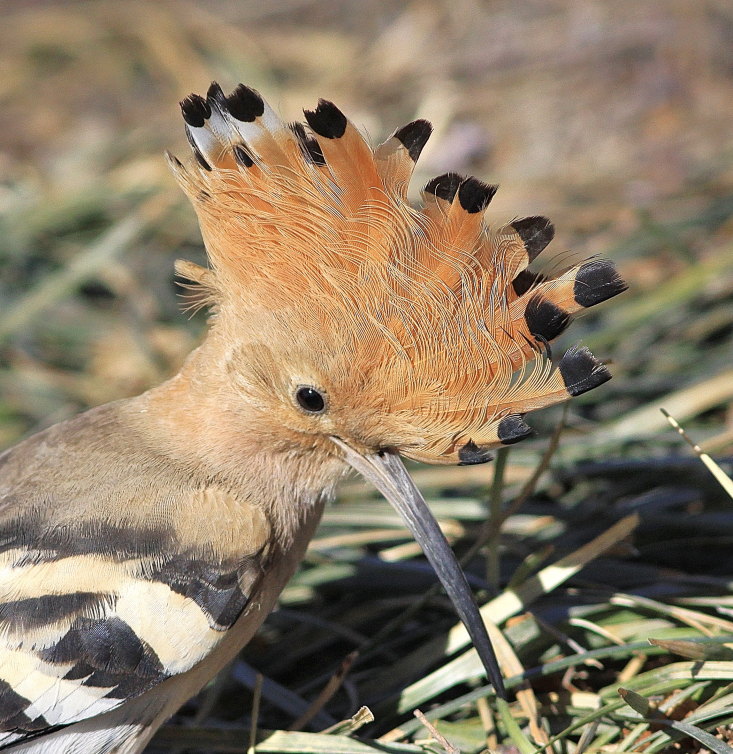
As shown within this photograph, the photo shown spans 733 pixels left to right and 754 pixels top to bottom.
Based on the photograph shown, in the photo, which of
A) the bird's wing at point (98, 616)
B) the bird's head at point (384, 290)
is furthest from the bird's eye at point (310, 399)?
the bird's wing at point (98, 616)

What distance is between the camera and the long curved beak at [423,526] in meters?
2.00

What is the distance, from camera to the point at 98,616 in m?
1.92

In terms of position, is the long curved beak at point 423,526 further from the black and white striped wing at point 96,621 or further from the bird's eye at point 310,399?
the black and white striped wing at point 96,621

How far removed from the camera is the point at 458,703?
217 centimetres

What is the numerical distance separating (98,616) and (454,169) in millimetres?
3072

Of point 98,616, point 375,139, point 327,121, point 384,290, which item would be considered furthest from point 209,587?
point 375,139

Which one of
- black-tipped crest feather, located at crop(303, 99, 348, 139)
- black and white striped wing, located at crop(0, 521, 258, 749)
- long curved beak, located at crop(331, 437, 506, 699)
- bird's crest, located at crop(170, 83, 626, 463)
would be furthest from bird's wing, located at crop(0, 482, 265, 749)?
black-tipped crest feather, located at crop(303, 99, 348, 139)

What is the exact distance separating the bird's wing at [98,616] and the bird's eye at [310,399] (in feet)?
1.08

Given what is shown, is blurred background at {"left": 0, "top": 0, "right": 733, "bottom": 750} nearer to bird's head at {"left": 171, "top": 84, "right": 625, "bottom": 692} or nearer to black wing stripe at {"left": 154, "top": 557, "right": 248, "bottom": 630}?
black wing stripe at {"left": 154, "top": 557, "right": 248, "bottom": 630}

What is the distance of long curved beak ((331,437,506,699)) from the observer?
6.55 feet

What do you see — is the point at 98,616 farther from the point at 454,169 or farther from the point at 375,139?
the point at 454,169

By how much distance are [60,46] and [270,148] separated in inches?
174

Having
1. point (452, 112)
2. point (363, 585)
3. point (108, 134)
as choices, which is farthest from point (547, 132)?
point (363, 585)

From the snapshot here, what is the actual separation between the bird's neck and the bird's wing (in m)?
0.17
